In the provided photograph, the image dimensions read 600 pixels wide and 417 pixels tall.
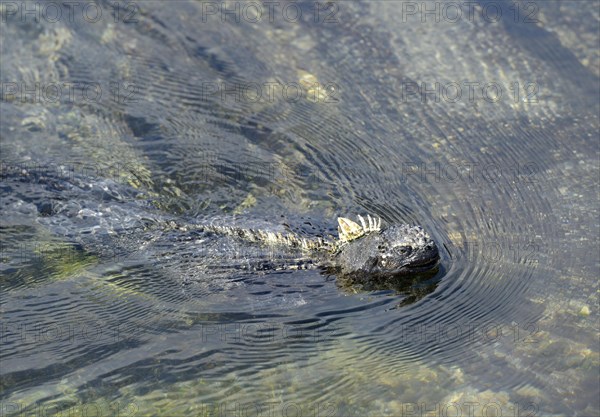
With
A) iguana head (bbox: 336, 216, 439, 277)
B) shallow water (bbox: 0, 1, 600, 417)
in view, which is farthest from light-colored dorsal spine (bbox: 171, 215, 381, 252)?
shallow water (bbox: 0, 1, 600, 417)

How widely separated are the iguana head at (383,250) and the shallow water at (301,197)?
0.19 metres

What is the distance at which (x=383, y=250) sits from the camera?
677 centimetres

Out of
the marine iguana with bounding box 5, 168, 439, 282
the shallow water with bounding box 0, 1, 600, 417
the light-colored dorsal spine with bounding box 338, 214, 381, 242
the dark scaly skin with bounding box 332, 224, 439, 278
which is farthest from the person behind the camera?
the light-colored dorsal spine with bounding box 338, 214, 381, 242

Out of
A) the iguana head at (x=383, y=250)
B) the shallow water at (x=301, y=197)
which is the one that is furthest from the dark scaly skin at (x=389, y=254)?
the shallow water at (x=301, y=197)

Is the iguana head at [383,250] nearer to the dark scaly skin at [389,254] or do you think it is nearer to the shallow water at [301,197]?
the dark scaly skin at [389,254]

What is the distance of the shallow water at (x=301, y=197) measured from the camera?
225 inches

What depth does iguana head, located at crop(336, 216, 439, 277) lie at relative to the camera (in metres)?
6.61

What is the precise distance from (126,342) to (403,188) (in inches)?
118

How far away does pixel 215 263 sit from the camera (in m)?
7.03

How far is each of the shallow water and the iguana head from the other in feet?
0.64

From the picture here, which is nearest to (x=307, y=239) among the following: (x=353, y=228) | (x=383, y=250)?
(x=353, y=228)

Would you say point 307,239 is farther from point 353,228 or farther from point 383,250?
point 383,250

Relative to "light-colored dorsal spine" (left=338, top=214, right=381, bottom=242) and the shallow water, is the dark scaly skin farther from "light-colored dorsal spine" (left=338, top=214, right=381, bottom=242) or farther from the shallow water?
the shallow water

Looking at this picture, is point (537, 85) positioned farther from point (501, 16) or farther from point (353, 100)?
point (353, 100)
